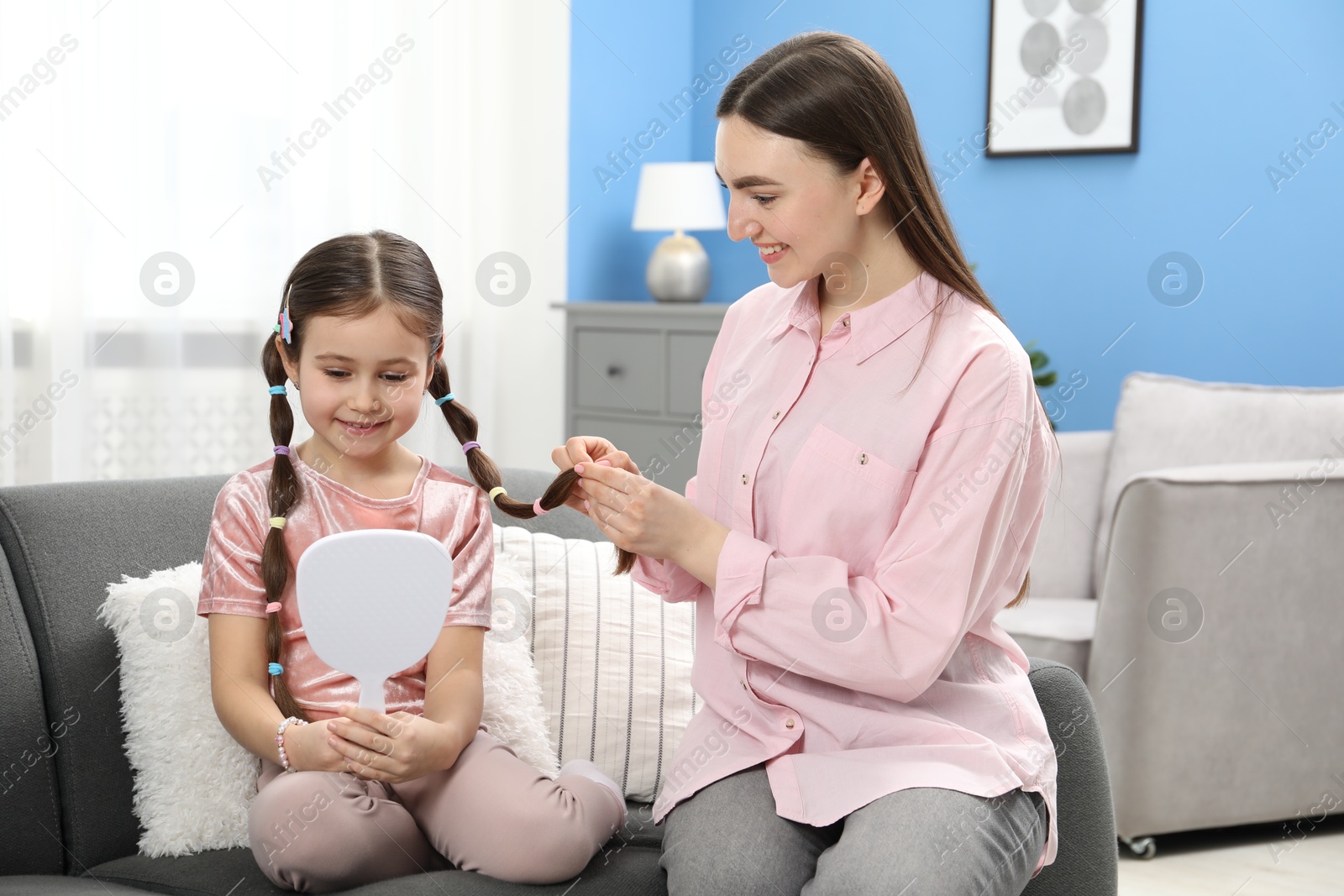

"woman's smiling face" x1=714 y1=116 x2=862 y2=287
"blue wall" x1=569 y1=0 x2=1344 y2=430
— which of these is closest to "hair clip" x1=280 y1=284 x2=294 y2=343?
"woman's smiling face" x1=714 y1=116 x2=862 y2=287

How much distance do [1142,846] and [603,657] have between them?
1.34 meters

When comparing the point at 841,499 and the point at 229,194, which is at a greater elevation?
the point at 229,194

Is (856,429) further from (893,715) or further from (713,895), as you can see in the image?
(713,895)

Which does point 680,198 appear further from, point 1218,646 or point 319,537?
point 319,537

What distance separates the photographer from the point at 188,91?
3234 millimetres

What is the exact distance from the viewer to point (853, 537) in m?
1.33

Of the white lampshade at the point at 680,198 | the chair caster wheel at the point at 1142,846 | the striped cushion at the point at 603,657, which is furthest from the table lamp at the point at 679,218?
the striped cushion at the point at 603,657

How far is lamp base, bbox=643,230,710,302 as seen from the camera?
13.1 feet

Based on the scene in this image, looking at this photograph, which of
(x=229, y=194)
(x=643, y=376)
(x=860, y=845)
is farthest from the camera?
(x=643, y=376)

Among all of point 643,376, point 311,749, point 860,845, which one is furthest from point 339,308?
point 643,376

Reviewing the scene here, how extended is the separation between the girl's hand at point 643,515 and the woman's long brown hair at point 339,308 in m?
0.06

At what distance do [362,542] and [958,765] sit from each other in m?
0.60

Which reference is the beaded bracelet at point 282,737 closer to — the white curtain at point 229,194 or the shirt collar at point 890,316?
the shirt collar at point 890,316

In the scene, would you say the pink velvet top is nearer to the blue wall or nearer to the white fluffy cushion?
the white fluffy cushion
